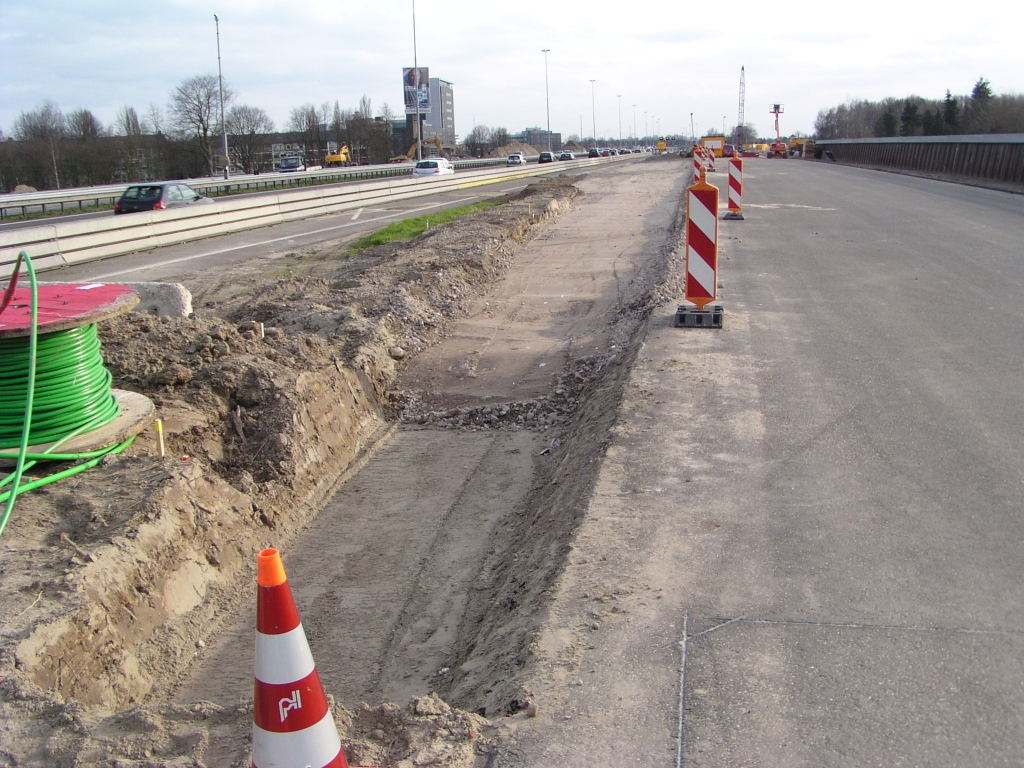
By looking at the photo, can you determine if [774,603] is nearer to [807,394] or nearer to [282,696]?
[282,696]

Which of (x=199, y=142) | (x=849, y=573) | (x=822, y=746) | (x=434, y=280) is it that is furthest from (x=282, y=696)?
(x=199, y=142)

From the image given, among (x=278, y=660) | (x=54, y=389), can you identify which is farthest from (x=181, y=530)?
(x=278, y=660)

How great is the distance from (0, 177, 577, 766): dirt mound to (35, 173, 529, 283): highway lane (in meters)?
6.77

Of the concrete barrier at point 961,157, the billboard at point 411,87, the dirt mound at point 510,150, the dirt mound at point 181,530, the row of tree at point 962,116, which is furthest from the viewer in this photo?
the dirt mound at point 510,150

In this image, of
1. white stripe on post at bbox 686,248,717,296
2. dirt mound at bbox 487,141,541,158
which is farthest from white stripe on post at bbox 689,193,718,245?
dirt mound at bbox 487,141,541,158

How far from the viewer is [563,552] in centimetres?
425

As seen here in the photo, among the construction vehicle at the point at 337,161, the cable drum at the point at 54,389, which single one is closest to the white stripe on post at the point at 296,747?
the cable drum at the point at 54,389

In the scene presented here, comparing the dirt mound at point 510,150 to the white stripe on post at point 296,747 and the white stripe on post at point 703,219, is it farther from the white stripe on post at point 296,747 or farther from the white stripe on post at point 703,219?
the white stripe on post at point 296,747

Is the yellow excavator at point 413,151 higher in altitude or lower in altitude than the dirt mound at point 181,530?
higher

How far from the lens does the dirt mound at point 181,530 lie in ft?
9.85

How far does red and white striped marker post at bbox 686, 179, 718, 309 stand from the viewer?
832 cm

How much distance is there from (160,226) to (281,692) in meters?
18.8

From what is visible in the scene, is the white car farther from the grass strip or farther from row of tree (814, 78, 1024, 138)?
row of tree (814, 78, 1024, 138)

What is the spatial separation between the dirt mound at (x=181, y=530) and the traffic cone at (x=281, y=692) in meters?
0.36
